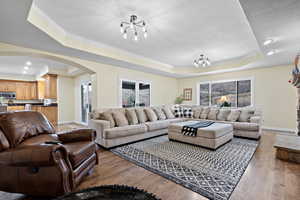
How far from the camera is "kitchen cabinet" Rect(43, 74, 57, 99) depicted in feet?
20.8

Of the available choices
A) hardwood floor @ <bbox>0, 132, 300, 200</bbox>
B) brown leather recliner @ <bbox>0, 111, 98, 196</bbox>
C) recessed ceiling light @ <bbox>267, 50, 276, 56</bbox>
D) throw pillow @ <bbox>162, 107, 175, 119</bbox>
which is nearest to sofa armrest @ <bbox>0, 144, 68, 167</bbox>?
brown leather recliner @ <bbox>0, 111, 98, 196</bbox>

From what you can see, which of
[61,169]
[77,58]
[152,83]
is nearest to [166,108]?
[152,83]

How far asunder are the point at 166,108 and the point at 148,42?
7.98 ft

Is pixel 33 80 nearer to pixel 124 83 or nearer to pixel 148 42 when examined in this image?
pixel 124 83

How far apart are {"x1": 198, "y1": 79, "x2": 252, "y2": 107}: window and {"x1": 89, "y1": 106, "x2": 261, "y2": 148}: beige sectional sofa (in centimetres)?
139

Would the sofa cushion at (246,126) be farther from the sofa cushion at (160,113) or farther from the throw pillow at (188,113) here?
the sofa cushion at (160,113)

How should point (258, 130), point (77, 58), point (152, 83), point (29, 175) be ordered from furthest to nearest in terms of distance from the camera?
point (152, 83) < point (77, 58) < point (258, 130) < point (29, 175)

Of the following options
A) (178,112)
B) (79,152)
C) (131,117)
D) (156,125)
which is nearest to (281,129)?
(178,112)

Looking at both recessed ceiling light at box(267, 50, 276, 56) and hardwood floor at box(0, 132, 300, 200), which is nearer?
hardwood floor at box(0, 132, 300, 200)

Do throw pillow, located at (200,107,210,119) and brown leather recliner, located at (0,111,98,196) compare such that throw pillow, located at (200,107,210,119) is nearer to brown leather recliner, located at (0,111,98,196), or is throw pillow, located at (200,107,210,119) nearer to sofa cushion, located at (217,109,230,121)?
sofa cushion, located at (217,109,230,121)

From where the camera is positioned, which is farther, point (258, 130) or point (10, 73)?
point (10, 73)

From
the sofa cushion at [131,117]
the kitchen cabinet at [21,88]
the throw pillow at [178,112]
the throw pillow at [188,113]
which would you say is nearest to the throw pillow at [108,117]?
the sofa cushion at [131,117]

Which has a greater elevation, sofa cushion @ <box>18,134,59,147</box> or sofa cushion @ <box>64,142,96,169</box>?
sofa cushion @ <box>18,134,59,147</box>

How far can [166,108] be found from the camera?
17.2 feet
